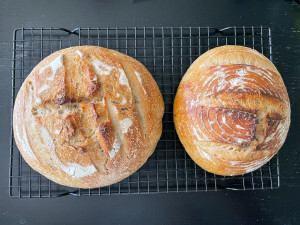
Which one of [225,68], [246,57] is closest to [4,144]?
[225,68]

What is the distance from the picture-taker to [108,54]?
122cm

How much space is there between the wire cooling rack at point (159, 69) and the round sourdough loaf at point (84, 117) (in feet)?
1.37

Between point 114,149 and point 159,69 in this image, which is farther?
point 159,69

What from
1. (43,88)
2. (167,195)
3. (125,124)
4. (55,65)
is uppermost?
(55,65)

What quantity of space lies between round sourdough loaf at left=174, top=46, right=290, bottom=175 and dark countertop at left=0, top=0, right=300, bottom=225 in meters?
0.45

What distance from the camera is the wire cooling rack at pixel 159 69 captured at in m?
1.60

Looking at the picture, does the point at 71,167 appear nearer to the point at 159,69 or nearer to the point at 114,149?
the point at 114,149

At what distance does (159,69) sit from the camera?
1641 millimetres

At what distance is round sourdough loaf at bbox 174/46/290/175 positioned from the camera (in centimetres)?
119

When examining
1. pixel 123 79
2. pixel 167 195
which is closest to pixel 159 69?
pixel 123 79

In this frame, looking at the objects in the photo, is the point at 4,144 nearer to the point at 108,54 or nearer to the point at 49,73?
the point at 49,73

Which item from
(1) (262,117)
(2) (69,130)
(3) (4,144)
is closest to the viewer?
(2) (69,130)

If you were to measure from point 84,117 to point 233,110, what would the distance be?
2.10 ft
